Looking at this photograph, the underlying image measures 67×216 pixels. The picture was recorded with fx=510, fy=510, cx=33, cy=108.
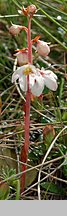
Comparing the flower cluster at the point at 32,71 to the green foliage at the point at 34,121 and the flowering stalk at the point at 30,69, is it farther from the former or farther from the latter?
the green foliage at the point at 34,121

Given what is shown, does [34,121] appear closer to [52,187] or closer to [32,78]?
[52,187]

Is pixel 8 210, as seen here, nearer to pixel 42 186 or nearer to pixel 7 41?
pixel 42 186

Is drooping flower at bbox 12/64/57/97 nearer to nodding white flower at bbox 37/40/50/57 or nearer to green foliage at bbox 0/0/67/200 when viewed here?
nodding white flower at bbox 37/40/50/57

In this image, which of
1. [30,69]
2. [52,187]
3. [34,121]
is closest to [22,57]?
[30,69]

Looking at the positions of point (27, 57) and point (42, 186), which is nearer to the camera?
point (27, 57)

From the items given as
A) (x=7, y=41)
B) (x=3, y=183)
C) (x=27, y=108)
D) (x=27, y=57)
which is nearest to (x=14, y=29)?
(x=27, y=57)

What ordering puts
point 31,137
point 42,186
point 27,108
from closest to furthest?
point 27,108
point 42,186
point 31,137

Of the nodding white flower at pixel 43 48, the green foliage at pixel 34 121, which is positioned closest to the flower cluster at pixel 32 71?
the nodding white flower at pixel 43 48

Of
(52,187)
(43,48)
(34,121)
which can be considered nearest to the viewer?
(43,48)

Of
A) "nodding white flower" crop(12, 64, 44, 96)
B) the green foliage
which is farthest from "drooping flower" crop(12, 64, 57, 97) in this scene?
the green foliage

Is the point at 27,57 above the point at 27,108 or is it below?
above

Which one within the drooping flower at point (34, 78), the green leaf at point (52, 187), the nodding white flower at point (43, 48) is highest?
the nodding white flower at point (43, 48)
